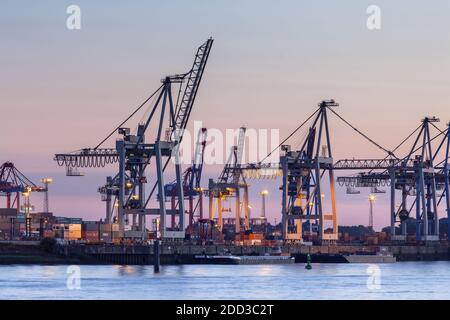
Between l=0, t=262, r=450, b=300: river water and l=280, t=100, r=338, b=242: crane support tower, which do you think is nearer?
l=0, t=262, r=450, b=300: river water

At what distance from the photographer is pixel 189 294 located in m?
83.9

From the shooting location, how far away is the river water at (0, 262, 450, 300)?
8269 cm

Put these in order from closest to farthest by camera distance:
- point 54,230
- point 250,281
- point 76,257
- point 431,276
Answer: point 250,281 → point 431,276 → point 76,257 → point 54,230

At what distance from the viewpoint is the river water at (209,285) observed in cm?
8269

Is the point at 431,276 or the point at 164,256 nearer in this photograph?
the point at 431,276

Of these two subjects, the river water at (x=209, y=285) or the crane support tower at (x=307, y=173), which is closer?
the river water at (x=209, y=285)

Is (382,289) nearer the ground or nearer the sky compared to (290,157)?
nearer the ground

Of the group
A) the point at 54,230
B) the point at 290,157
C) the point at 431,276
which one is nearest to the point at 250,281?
the point at 431,276

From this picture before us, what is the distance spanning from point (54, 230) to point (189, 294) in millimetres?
112030

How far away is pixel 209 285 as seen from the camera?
311 feet

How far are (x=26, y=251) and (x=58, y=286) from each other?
5423 cm
